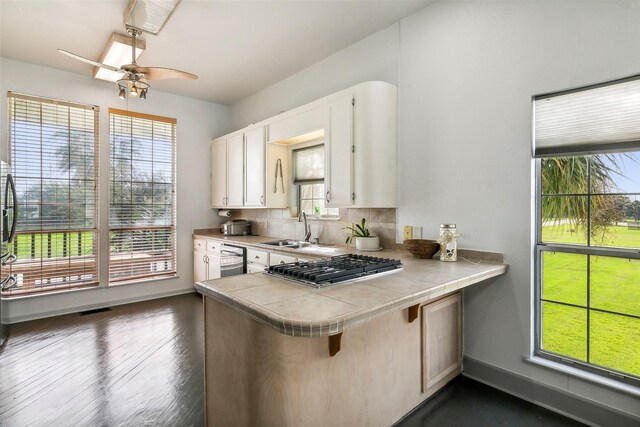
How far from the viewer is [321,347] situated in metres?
1.48

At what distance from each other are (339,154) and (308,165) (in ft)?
3.20

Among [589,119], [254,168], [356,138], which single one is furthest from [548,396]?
[254,168]

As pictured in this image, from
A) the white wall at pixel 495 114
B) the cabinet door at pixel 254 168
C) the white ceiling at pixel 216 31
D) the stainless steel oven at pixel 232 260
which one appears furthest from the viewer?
the cabinet door at pixel 254 168

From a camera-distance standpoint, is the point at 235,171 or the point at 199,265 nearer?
the point at 235,171

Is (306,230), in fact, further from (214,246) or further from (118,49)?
(118,49)

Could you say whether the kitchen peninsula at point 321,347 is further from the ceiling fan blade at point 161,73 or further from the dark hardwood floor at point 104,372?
the ceiling fan blade at point 161,73

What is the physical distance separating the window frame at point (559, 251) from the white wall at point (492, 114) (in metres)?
0.08

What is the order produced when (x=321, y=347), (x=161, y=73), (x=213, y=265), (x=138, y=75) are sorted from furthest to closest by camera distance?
1. (x=213, y=265)
2. (x=161, y=73)
3. (x=138, y=75)
4. (x=321, y=347)

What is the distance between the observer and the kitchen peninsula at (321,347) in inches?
53.1

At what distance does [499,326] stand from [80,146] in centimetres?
496

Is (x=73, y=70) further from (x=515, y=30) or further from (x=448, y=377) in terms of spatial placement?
(x=448, y=377)

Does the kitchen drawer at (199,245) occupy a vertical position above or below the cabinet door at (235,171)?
below

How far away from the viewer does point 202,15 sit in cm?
279

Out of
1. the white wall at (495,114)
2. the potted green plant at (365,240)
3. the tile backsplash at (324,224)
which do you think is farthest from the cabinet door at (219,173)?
the white wall at (495,114)
